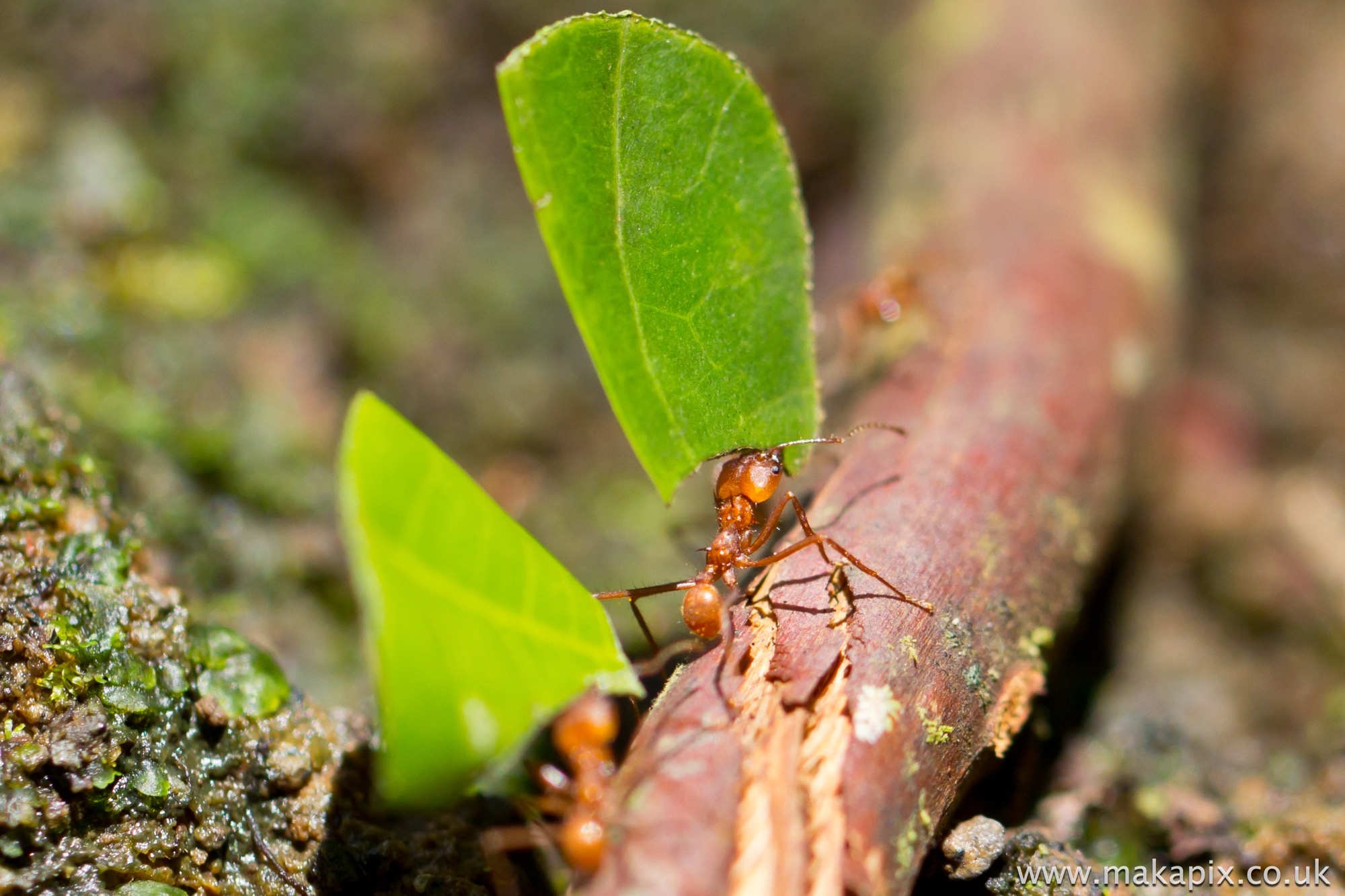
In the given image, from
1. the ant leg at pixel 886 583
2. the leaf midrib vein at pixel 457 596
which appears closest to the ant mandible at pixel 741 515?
the ant leg at pixel 886 583

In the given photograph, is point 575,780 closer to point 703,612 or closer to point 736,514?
point 703,612

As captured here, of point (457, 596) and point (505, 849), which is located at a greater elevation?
point (457, 596)

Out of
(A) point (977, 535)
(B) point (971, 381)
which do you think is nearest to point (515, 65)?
(A) point (977, 535)

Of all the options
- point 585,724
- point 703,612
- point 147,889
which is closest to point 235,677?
point 147,889

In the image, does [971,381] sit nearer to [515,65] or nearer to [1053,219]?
[1053,219]

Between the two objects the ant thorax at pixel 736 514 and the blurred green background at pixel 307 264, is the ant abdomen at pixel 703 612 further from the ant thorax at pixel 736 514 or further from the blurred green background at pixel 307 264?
the blurred green background at pixel 307 264

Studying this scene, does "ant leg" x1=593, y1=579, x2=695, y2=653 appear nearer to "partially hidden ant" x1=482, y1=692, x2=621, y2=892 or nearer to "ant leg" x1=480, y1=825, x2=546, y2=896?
"partially hidden ant" x1=482, y1=692, x2=621, y2=892
